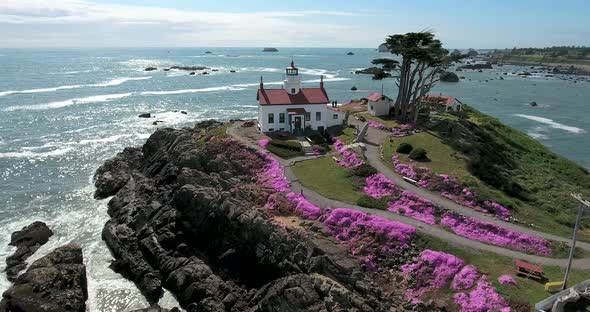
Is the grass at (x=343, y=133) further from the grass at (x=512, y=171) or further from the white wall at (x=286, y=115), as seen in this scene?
the grass at (x=512, y=171)

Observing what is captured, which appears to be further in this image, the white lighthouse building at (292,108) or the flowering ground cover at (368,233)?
the white lighthouse building at (292,108)

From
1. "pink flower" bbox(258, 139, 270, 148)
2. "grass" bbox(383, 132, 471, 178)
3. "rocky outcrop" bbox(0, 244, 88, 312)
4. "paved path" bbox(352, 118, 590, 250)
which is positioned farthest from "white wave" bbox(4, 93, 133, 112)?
"grass" bbox(383, 132, 471, 178)

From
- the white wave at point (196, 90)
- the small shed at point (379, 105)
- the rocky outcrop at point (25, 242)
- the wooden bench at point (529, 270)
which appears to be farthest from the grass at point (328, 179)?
the white wave at point (196, 90)

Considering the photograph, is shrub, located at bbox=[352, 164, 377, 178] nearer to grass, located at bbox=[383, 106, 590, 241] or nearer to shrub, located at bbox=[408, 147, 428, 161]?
grass, located at bbox=[383, 106, 590, 241]

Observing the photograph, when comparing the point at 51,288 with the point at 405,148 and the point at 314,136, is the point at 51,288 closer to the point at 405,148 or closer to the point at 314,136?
the point at 314,136

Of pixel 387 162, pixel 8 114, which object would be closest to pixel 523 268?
pixel 387 162

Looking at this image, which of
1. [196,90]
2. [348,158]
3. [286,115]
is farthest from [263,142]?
[196,90]
